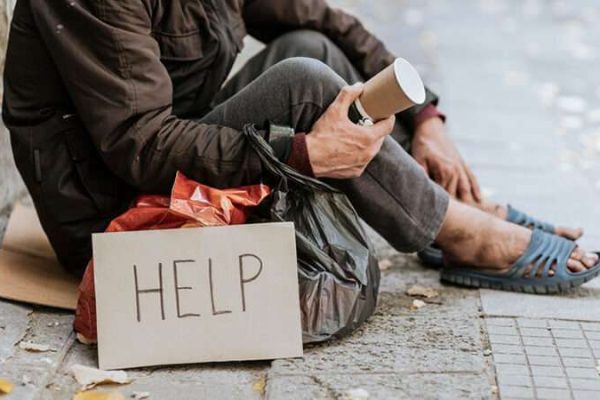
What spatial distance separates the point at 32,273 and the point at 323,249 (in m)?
0.94

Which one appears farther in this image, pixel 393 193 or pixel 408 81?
pixel 393 193

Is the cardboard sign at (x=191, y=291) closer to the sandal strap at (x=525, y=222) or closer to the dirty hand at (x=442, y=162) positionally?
the dirty hand at (x=442, y=162)

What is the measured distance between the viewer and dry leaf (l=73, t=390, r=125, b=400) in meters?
2.53

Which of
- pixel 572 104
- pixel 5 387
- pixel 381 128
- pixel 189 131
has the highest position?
pixel 381 128

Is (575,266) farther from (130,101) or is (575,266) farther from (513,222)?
(130,101)

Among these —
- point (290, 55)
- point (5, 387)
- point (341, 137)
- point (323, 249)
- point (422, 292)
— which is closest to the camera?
point (5, 387)

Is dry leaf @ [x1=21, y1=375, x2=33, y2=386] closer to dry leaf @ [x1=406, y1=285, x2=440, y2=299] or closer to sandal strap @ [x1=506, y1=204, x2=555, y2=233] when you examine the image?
dry leaf @ [x1=406, y1=285, x2=440, y2=299]

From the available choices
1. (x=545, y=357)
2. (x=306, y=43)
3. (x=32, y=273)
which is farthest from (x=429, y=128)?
(x=32, y=273)

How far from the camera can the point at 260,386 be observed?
262 cm

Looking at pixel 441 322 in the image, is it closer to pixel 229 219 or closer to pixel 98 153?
pixel 229 219

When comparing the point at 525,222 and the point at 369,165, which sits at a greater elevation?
the point at 369,165

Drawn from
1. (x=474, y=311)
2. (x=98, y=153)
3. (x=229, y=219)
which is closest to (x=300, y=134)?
(x=229, y=219)

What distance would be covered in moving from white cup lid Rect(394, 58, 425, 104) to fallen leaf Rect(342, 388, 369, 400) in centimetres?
74

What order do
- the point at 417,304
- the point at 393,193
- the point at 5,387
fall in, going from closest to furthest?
the point at 5,387 < the point at 393,193 < the point at 417,304
